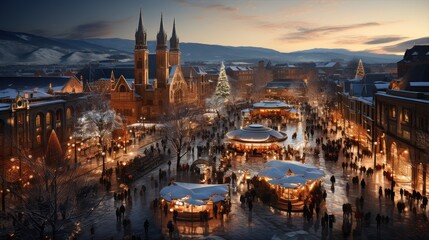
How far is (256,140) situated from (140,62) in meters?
42.0

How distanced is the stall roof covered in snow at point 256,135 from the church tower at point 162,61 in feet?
121

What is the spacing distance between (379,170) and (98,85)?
2526 inches

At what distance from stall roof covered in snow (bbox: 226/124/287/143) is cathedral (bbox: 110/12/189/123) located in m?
29.5

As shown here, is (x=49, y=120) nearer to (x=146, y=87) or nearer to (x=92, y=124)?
(x=92, y=124)

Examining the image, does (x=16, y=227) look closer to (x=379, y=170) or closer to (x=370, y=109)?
(x=379, y=170)

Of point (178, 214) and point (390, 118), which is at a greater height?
point (390, 118)

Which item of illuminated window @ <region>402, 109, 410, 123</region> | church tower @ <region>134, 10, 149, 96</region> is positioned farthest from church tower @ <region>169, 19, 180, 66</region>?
illuminated window @ <region>402, 109, 410, 123</region>

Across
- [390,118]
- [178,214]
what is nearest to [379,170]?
[390,118]

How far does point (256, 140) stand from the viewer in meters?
47.2

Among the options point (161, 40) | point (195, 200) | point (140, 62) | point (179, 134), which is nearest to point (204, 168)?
point (179, 134)

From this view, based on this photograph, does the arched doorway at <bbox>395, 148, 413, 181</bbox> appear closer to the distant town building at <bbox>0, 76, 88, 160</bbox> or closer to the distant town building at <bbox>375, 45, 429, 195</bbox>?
the distant town building at <bbox>375, 45, 429, 195</bbox>

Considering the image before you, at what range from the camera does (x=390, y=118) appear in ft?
134

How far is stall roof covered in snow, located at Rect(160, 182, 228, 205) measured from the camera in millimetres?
25609

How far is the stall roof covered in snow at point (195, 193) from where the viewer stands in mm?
25609
